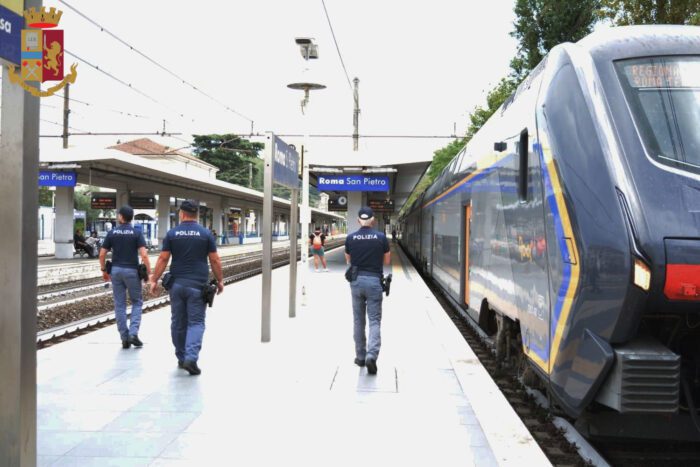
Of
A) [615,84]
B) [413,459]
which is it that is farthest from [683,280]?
[413,459]

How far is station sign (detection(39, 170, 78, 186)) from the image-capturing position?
23469 millimetres

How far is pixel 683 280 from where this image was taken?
340cm

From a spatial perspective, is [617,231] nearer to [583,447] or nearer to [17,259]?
[583,447]

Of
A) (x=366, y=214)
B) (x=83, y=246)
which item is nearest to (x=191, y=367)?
(x=366, y=214)

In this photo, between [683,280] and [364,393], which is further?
[364,393]

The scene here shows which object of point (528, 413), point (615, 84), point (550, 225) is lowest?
point (528, 413)

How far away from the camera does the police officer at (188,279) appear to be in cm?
603

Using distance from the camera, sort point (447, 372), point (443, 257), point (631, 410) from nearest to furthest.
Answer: point (631, 410) → point (447, 372) → point (443, 257)

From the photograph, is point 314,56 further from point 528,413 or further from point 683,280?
point 683,280

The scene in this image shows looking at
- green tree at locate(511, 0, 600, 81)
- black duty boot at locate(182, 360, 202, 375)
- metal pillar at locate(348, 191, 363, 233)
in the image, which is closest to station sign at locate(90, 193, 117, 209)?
metal pillar at locate(348, 191, 363, 233)

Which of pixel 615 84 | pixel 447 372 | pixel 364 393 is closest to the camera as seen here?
pixel 615 84

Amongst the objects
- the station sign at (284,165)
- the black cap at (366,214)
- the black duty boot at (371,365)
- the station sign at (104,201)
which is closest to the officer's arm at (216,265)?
the black cap at (366,214)

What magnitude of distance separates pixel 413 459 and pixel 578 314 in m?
1.35

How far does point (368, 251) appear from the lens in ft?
20.7
